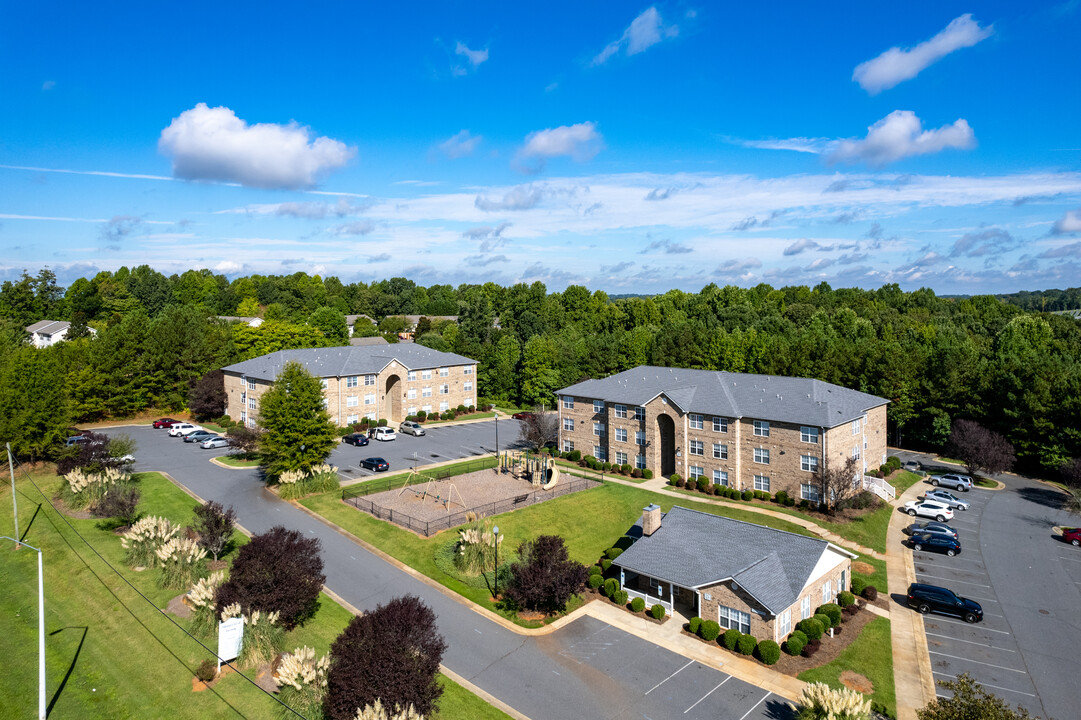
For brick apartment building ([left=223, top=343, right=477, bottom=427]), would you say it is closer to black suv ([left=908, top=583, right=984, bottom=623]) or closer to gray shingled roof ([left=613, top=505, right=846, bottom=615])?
gray shingled roof ([left=613, top=505, right=846, bottom=615])

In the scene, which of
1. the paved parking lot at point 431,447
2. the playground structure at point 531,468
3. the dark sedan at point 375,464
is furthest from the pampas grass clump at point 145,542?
the playground structure at point 531,468

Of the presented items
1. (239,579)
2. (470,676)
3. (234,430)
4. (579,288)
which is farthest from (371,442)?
(579,288)

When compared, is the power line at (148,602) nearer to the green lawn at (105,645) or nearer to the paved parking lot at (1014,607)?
the green lawn at (105,645)

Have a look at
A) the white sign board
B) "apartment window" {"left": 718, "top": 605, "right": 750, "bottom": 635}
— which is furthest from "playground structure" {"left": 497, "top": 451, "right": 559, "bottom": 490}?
the white sign board

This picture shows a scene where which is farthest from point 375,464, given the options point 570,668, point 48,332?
point 48,332

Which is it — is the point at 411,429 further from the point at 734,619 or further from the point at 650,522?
the point at 734,619

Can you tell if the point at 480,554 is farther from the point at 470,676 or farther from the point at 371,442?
the point at 371,442
